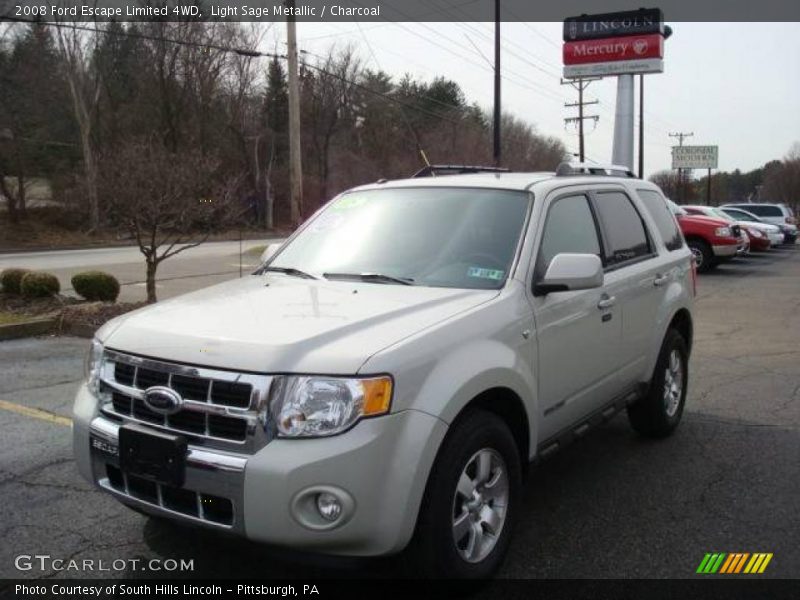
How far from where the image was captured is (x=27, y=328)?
30.1 ft

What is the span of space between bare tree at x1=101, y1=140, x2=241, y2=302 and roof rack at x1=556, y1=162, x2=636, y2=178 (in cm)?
653

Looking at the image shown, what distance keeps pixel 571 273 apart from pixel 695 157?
78.2 meters

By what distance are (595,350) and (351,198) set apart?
5.60 ft

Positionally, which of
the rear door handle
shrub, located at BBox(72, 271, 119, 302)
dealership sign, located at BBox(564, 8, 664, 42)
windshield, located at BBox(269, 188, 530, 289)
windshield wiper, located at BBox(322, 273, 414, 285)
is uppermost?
dealership sign, located at BBox(564, 8, 664, 42)

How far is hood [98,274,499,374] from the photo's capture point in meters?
2.69

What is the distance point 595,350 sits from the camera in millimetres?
4051

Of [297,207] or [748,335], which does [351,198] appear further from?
[297,207]

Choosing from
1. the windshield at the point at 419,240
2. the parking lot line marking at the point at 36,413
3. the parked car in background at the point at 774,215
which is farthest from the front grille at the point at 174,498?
the parked car in background at the point at 774,215

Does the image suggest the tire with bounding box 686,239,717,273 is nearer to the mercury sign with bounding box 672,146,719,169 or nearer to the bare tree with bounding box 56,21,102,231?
the bare tree with bounding box 56,21,102,231

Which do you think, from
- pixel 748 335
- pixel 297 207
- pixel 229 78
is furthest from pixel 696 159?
pixel 748 335

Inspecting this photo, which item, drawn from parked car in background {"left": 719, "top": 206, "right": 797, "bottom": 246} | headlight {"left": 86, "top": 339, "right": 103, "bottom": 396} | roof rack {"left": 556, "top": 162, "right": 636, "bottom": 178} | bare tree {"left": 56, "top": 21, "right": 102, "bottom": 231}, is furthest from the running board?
bare tree {"left": 56, "top": 21, "right": 102, "bottom": 231}

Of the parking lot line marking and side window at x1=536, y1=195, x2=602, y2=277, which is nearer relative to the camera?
side window at x1=536, y1=195, x2=602, y2=277

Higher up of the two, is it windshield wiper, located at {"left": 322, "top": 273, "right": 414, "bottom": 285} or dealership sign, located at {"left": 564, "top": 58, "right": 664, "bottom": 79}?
dealership sign, located at {"left": 564, "top": 58, "right": 664, "bottom": 79}

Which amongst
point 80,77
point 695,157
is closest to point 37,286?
point 80,77
